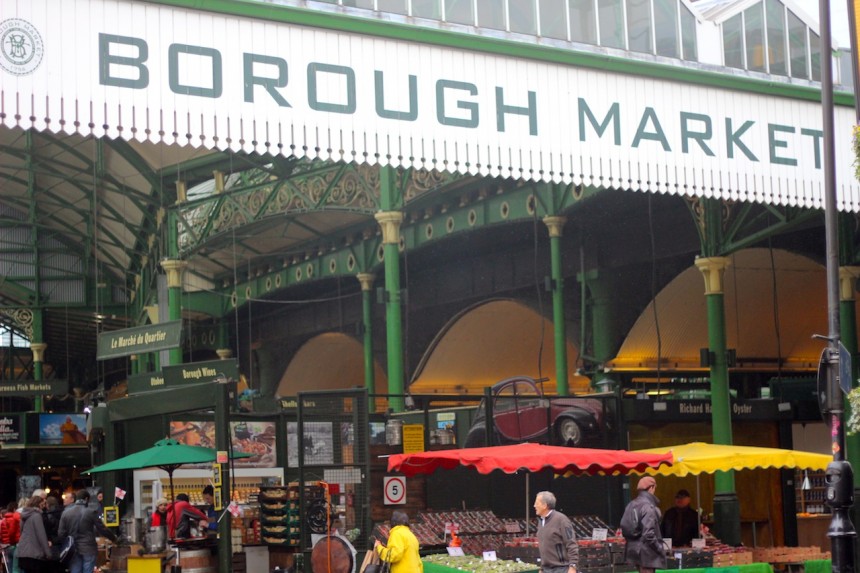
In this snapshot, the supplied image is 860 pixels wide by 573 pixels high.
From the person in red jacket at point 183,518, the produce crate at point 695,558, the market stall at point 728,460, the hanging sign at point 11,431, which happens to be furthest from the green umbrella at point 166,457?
the hanging sign at point 11,431

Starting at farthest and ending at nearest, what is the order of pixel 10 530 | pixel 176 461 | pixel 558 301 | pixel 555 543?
pixel 558 301 < pixel 10 530 < pixel 176 461 < pixel 555 543

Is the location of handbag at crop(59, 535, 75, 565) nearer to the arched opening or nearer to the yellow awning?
the yellow awning

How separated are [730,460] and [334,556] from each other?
5.32m

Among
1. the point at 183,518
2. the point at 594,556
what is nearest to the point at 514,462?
the point at 594,556

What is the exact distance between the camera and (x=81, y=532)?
1805cm

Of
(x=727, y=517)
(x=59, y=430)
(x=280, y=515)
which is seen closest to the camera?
(x=280, y=515)

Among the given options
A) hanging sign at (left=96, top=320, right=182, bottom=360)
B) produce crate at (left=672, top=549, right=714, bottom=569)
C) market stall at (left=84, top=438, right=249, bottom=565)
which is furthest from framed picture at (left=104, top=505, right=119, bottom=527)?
produce crate at (left=672, top=549, right=714, bottom=569)

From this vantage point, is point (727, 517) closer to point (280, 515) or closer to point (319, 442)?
point (280, 515)

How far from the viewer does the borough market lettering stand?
467 inches

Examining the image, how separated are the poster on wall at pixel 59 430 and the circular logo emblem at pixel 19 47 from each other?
92.7 ft

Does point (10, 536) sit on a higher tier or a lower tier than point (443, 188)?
lower

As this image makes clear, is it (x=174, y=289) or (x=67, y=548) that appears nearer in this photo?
(x=67, y=548)

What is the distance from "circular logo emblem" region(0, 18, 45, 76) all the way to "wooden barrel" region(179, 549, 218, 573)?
7.52 meters

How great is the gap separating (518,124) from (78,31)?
4.93m
